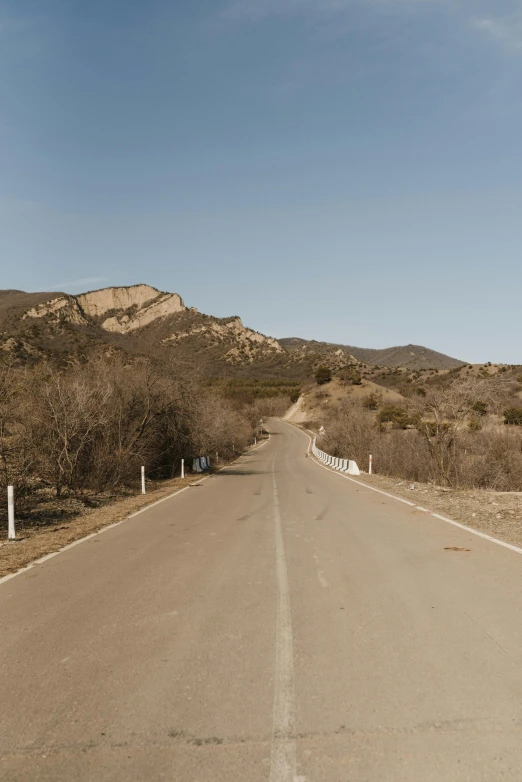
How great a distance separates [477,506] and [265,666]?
42.8ft

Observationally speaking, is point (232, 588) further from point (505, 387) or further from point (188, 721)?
point (505, 387)

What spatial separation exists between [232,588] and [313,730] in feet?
12.2

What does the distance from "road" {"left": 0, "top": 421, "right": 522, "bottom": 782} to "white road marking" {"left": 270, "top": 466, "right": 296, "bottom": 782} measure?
0.04 feet

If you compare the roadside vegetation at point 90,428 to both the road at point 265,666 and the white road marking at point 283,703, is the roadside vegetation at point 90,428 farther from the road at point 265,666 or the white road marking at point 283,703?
the white road marking at point 283,703

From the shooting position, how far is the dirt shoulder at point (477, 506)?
1223 cm

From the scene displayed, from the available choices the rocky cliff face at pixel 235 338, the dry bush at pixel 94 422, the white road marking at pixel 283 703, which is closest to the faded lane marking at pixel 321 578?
the white road marking at pixel 283 703

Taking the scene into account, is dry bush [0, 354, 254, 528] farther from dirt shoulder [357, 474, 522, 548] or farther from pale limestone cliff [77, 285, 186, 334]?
pale limestone cliff [77, 285, 186, 334]

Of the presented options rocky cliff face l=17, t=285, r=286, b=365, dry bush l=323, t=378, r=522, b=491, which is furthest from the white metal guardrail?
rocky cliff face l=17, t=285, r=286, b=365

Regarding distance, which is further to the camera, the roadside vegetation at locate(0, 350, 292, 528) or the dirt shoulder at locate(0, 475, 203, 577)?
the roadside vegetation at locate(0, 350, 292, 528)

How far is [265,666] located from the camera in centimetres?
485

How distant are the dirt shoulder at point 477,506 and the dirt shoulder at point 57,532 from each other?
7775 mm

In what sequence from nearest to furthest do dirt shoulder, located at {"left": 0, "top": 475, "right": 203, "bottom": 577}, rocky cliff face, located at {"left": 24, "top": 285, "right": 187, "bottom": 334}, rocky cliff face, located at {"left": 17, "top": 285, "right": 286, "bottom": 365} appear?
1. dirt shoulder, located at {"left": 0, "top": 475, "right": 203, "bottom": 577}
2. rocky cliff face, located at {"left": 17, "top": 285, "right": 286, "bottom": 365}
3. rocky cliff face, located at {"left": 24, "top": 285, "right": 187, "bottom": 334}

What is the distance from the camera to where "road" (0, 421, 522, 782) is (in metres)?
3.51

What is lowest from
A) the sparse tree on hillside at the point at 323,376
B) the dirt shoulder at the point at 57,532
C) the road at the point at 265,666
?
the dirt shoulder at the point at 57,532
